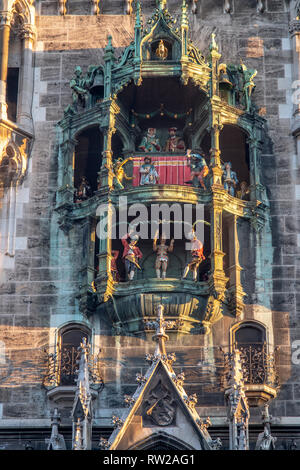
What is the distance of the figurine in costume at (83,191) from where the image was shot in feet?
99.6

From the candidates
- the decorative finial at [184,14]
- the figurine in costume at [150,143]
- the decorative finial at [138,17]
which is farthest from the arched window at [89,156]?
the decorative finial at [184,14]

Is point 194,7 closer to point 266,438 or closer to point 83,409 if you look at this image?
point 83,409

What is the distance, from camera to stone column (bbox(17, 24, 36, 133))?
30.9 m

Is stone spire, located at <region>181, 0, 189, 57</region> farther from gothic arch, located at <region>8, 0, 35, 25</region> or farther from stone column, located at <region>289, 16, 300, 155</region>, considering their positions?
gothic arch, located at <region>8, 0, 35, 25</region>

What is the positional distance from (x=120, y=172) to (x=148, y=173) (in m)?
0.58

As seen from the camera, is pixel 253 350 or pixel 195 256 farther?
pixel 195 256

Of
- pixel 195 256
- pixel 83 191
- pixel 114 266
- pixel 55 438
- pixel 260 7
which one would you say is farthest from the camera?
pixel 260 7

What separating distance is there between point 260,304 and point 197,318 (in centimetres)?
134

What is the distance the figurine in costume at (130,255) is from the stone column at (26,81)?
11.5 ft

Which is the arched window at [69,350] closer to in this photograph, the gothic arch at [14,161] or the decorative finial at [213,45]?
the gothic arch at [14,161]

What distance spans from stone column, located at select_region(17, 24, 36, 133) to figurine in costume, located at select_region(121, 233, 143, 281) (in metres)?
3.50

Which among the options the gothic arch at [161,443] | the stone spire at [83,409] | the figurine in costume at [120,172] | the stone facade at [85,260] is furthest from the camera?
the figurine in costume at [120,172]

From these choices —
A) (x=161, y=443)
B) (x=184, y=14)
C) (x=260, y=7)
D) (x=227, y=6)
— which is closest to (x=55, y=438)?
(x=161, y=443)

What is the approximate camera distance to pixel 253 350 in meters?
28.7
